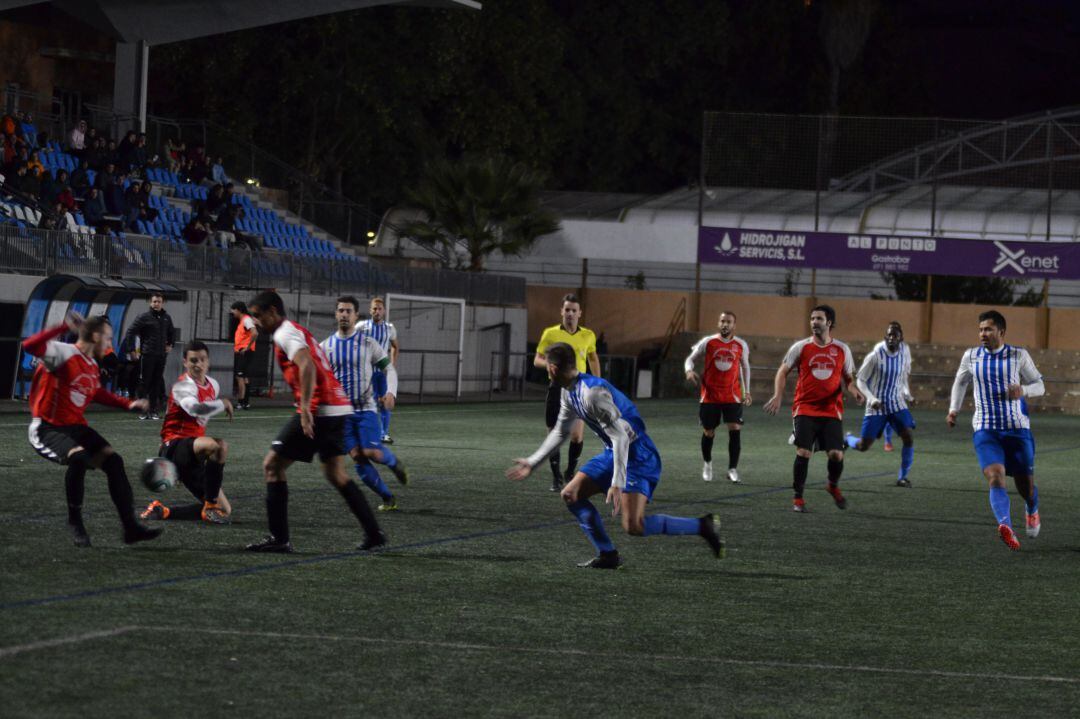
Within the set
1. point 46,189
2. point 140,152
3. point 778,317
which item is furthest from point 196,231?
point 778,317

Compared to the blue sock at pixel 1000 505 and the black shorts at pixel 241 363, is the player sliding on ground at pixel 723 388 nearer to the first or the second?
the blue sock at pixel 1000 505

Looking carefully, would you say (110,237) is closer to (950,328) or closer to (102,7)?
(102,7)

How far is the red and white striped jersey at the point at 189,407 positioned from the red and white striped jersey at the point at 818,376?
233 inches

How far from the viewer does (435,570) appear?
10750mm

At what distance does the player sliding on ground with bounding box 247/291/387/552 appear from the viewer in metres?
10.7

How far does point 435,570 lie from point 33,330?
17233 millimetres

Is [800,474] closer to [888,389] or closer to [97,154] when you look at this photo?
[888,389]

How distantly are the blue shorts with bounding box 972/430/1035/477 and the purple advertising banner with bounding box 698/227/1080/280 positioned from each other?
29.3m

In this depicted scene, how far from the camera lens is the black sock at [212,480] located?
40.7 ft

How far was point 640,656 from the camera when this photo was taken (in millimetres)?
8125

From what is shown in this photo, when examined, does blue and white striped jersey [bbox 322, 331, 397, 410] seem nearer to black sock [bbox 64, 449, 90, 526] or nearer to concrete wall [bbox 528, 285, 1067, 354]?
black sock [bbox 64, 449, 90, 526]

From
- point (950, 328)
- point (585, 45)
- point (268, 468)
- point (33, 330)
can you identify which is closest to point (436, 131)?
point (585, 45)

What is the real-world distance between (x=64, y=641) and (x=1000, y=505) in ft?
26.2

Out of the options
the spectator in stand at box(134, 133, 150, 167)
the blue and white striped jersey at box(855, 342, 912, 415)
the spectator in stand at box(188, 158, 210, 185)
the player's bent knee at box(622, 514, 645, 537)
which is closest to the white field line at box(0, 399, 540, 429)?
the spectator in stand at box(134, 133, 150, 167)
